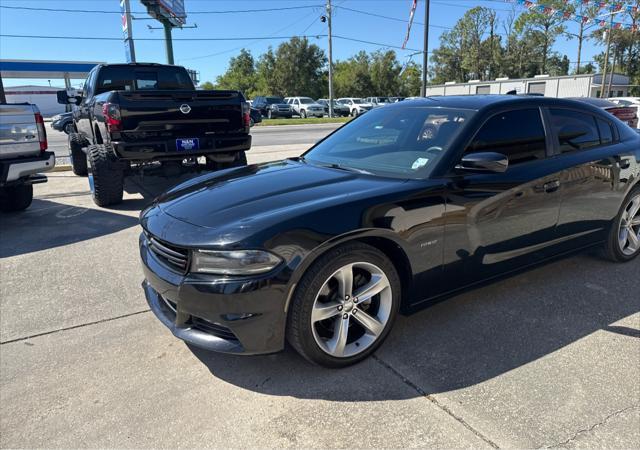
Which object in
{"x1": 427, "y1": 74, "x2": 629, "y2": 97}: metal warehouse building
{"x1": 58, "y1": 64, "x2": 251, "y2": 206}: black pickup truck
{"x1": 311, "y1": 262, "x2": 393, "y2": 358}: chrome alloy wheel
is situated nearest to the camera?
{"x1": 311, "y1": 262, "x2": 393, "y2": 358}: chrome alloy wheel

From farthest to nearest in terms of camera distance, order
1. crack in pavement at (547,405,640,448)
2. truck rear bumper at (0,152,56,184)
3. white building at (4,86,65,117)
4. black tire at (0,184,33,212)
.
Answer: white building at (4,86,65,117), black tire at (0,184,33,212), truck rear bumper at (0,152,56,184), crack in pavement at (547,405,640,448)

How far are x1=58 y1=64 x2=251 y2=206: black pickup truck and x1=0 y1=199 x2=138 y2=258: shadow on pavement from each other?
A: 1.60ft

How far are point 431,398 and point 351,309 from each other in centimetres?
64

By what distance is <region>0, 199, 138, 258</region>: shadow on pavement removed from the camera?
17.5 feet

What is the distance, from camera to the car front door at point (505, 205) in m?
3.10

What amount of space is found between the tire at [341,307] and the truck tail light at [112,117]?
449 cm

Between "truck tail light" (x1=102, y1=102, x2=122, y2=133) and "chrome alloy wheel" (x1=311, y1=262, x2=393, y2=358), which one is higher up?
"truck tail light" (x1=102, y1=102, x2=122, y2=133)

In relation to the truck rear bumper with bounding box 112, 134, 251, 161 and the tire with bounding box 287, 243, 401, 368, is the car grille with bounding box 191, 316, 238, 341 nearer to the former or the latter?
the tire with bounding box 287, 243, 401, 368

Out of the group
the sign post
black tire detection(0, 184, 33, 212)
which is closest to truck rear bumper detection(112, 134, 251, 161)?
black tire detection(0, 184, 33, 212)

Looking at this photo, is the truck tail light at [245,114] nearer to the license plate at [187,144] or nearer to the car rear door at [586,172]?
the license plate at [187,144]

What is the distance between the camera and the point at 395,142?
12.1ft

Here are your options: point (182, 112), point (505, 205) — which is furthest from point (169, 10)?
point (505, 205)

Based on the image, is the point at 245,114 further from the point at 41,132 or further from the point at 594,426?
the point at 594,426

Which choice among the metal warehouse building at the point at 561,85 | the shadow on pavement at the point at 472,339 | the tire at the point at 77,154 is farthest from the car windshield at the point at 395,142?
the metal warehouse building at the point at 561,85
